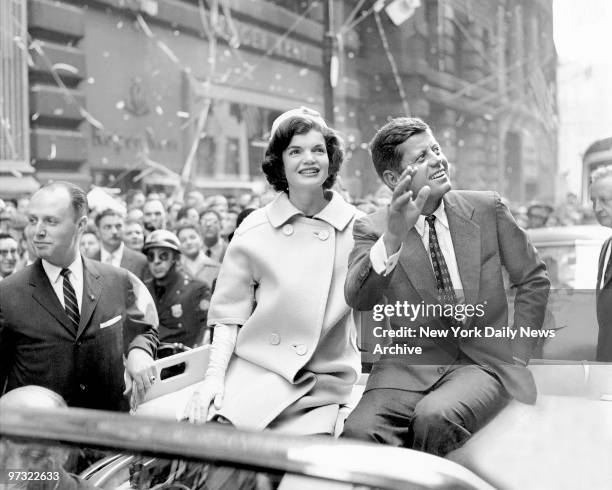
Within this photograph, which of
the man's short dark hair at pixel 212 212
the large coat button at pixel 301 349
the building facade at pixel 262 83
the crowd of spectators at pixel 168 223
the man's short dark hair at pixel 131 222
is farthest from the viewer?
the man's short dark hair at pixel 212 212

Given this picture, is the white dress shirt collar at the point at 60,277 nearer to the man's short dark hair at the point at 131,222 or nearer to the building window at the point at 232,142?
the building window at the point at 232,142

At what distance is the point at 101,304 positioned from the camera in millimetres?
2205

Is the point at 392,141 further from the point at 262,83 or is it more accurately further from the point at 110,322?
the point at 262,83

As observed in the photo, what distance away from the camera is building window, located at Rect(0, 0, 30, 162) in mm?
3430

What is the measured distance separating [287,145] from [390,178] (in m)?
0.28

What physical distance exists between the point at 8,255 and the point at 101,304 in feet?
4.08

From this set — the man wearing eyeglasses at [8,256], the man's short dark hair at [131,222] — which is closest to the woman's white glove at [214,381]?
the man wearing eyeglasses at [8,256]

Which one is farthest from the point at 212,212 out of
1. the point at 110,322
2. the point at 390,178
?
the point at 390,178

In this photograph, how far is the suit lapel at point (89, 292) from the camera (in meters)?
2.16

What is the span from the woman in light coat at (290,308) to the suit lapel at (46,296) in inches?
16.4

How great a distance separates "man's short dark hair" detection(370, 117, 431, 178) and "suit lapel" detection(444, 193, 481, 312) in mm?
120

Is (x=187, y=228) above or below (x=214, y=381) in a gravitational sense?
above

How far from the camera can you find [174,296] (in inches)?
117

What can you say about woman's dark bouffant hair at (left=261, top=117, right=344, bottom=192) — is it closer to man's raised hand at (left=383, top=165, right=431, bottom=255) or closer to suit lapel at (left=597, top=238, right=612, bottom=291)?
man's raised hand at (left=383, top=165, right=431, bottom=255)
